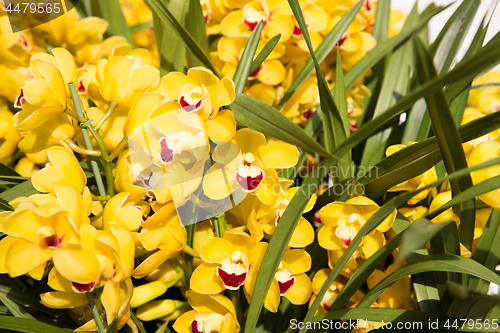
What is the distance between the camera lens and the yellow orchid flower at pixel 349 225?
0.45 m

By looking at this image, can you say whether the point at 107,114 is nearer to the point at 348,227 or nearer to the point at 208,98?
the point at 208,98

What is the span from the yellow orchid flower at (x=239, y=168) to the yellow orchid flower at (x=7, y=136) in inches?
18.2

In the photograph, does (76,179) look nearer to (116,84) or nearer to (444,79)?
(116,84)

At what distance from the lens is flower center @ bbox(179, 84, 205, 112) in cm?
39

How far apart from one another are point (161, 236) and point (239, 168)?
0.41ft

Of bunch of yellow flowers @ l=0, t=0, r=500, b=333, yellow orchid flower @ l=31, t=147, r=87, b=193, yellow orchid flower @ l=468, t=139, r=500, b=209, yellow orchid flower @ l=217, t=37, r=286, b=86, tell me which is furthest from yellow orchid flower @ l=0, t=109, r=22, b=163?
yellow orchid flower @ l=468, t=139, r=500, b=209

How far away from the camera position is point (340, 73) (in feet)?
1.85

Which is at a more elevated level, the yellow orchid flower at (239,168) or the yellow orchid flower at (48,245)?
the yellow orchid flower at (239,168)

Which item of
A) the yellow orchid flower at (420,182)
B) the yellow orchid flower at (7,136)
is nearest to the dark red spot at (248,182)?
the yellow orchid flower at (420,182)

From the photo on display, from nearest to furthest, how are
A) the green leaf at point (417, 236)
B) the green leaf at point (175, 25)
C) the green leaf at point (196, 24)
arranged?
1. the green leaf at point (417, 236)
2. the green leaf at point (175, 25)
3. the green leaf at point (196, 24)

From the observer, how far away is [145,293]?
0.44m

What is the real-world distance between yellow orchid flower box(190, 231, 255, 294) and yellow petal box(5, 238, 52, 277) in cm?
17

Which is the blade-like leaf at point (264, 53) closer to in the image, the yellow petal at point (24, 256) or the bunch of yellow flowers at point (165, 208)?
the bunch of yellow flowers at point (165, 208)

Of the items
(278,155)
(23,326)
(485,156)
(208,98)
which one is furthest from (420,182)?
(23,326)
